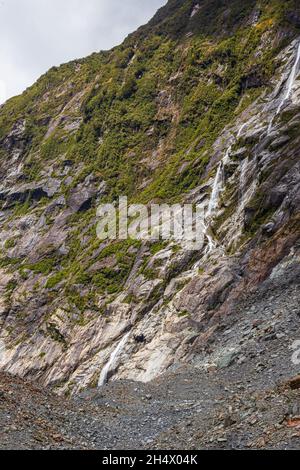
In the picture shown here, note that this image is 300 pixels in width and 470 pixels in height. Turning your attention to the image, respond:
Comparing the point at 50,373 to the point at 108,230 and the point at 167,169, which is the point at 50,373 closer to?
the point at 108,230

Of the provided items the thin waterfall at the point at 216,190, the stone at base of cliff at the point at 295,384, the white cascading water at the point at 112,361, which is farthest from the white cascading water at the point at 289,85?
the stone at base of cliff at the point at 295,384

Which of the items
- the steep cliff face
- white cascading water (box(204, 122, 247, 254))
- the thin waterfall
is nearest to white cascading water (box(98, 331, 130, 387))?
the steep cliff face

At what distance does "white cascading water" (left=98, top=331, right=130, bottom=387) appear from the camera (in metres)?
41.0

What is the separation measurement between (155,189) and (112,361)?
26585 millimetres

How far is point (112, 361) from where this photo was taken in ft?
138

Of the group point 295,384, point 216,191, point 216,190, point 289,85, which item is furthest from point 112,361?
point 289,85

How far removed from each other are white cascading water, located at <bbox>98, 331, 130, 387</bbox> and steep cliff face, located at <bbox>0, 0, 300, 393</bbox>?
16 centimetres

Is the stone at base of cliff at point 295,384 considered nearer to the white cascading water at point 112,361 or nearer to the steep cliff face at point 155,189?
the steep cliff face at point 155,189

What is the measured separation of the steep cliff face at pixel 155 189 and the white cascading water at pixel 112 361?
0.52 feet

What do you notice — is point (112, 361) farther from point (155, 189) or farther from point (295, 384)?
point (155, 189)

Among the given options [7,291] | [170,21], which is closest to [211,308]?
[7,291]

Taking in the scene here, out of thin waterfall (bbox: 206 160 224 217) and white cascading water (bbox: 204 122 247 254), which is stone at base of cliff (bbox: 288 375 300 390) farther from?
thin waterfall (bbox: 206 160 224 217)

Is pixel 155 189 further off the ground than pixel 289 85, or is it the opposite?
pixel 289 85

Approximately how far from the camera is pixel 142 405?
86.8 ft
